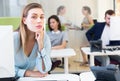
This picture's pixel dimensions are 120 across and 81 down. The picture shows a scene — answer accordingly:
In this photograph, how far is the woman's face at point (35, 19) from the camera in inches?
77.9

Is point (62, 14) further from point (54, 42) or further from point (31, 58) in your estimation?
point (31, 58)

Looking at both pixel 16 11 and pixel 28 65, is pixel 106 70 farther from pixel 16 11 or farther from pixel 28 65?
pixel 16 11

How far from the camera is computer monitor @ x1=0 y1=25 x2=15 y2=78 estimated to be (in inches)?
58.6

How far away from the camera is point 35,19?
2.00 m

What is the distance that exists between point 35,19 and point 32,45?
209 millimetres

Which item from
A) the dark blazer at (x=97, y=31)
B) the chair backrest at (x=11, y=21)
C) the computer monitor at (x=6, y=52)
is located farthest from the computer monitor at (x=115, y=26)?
the computer monitor at (x=6, y=52)

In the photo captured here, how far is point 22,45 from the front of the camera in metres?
1.96

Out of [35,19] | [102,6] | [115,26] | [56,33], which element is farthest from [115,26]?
[102,6]

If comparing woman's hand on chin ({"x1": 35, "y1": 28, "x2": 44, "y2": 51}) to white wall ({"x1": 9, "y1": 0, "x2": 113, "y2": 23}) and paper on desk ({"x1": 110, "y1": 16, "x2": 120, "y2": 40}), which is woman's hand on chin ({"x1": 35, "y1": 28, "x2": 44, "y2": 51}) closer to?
paper on desk ({"x1": 110, "y1": 16, "x2": 120, "y2": 40})

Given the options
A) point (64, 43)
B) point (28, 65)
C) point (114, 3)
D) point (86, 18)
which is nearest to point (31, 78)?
point (28, 65)

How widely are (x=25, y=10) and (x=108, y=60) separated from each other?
1.84 metres

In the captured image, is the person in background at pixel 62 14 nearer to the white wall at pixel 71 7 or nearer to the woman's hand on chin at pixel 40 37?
the white wall at pixel 71 7

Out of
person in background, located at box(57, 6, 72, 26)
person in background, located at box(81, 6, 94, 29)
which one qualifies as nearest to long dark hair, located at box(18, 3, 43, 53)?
person in background, located at box(81, 6, 94, 29)

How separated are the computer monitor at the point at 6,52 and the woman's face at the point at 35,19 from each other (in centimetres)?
48
